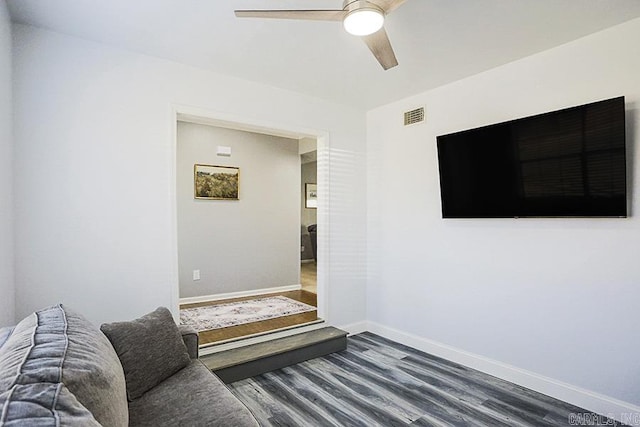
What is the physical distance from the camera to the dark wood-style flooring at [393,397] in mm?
2289

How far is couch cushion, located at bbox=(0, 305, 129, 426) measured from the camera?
0.91 meters

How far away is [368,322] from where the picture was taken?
4.09 meters

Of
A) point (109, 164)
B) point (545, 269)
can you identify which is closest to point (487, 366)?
point (545, 269)

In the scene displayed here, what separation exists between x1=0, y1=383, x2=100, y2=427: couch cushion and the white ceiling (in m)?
2.06

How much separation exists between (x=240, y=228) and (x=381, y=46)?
3632mm

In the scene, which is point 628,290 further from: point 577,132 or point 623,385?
point 577,132

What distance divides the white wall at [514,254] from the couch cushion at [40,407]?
292cm

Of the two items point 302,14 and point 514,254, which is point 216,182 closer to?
point 302,14

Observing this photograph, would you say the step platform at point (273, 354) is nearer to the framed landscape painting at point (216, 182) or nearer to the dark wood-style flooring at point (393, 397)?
the dark wood-style flooring at point (393, 397)

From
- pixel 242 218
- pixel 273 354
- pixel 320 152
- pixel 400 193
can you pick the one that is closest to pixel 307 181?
pixel 242 218

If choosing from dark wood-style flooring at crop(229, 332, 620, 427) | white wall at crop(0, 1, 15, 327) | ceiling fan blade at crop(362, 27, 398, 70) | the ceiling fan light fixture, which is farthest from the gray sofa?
ceiling fan blade at crop(362, 27, 398, 70)

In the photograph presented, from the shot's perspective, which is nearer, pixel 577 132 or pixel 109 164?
pixel 577 132

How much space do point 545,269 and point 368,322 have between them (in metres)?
2.05

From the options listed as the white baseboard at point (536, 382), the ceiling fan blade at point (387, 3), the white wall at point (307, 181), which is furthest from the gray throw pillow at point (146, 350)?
the white wall at point (307, 181)
